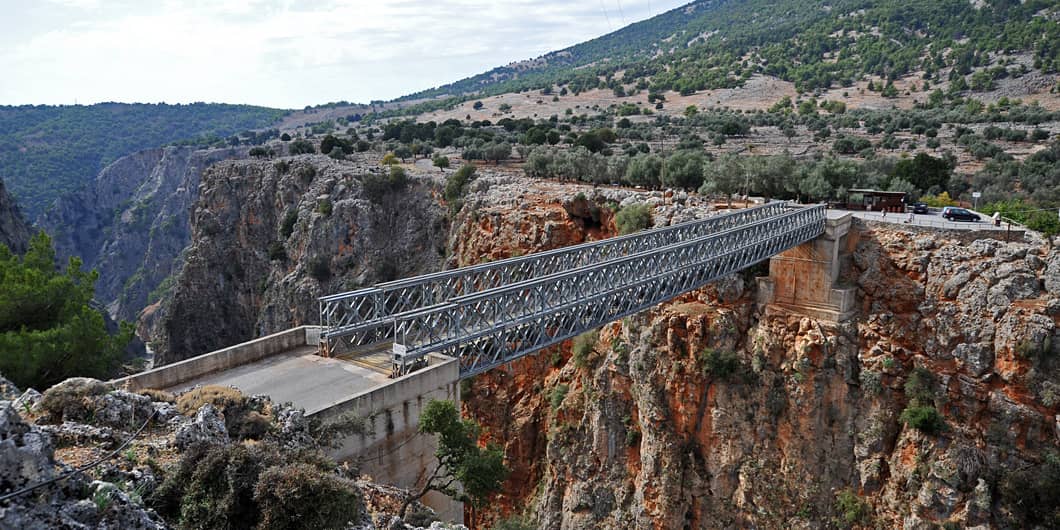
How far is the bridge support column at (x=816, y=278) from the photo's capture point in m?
25.0

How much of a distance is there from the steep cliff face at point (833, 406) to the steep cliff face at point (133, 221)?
72343 mm

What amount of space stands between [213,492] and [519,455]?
23.3m

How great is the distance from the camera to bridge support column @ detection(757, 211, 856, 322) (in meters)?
25.0

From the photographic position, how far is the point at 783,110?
236 feet

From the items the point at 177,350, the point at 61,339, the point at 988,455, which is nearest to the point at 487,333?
the point at 61,339

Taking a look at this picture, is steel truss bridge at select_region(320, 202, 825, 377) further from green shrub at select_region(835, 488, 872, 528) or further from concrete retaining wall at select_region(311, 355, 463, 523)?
green shrub at select_region(835, 488, 872, 528)

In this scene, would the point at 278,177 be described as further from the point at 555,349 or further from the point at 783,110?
the point at 783,110

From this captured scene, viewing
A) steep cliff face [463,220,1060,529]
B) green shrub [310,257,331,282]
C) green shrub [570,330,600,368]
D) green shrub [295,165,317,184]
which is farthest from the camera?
green shrub [295,165,317,184]

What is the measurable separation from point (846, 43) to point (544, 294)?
92.1 meters

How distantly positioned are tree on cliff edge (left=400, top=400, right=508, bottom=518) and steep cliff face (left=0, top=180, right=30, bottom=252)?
1492 inches

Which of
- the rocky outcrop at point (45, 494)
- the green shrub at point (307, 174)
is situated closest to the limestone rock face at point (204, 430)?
the rocky outcrop at point (45, 494)

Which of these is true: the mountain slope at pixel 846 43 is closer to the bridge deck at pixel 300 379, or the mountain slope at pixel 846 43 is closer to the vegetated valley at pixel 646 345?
the vegetated valley at pixel 646 345

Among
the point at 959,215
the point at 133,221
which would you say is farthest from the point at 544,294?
the point at 133,221

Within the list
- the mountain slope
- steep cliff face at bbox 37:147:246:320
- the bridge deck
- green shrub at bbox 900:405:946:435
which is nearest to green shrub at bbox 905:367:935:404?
→ green shrub at bbox 900:405:946:435
